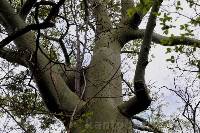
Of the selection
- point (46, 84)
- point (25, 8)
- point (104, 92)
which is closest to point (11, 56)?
point (25, 8)

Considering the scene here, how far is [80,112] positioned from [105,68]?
1.04 metres

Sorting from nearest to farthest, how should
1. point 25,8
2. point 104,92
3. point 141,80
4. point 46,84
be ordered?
1. point 141,80
2. point 46,84
3. point 25,8
4. point 104,92

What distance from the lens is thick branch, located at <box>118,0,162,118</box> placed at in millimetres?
3531

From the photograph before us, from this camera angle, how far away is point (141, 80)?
3.96 meters

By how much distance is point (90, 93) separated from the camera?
5082 mm

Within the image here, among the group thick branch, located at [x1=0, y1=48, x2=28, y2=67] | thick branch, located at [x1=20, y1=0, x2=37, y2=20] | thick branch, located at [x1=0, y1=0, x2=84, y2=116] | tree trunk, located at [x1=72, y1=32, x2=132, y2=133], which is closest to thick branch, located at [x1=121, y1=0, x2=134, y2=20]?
tree trunk, located at [x1=72, y1=32, x2=132, y2=133]

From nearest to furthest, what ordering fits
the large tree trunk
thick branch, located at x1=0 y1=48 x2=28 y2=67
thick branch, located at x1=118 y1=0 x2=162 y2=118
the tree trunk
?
thick branch, located at x1=118 y1=0 x2=162 y2=118, the large tree trunk, the tree trunk, thick branch, located at x1=0 y1=48 x2=28 y2=67

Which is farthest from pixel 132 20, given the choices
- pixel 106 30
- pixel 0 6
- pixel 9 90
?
pixel 9 90

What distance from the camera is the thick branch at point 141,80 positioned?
3.53 meters

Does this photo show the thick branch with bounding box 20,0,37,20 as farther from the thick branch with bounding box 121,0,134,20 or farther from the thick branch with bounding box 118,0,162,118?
the thick branch with bounding box 121,0,134,20

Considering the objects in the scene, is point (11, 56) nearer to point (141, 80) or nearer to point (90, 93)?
point (90, 93)

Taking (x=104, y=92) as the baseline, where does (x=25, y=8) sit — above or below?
above

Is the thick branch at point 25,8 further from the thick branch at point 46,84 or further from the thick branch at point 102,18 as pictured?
the thick branch at point 102,18

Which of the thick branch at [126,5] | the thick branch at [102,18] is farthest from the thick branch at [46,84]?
the thick branch at [126,5]
